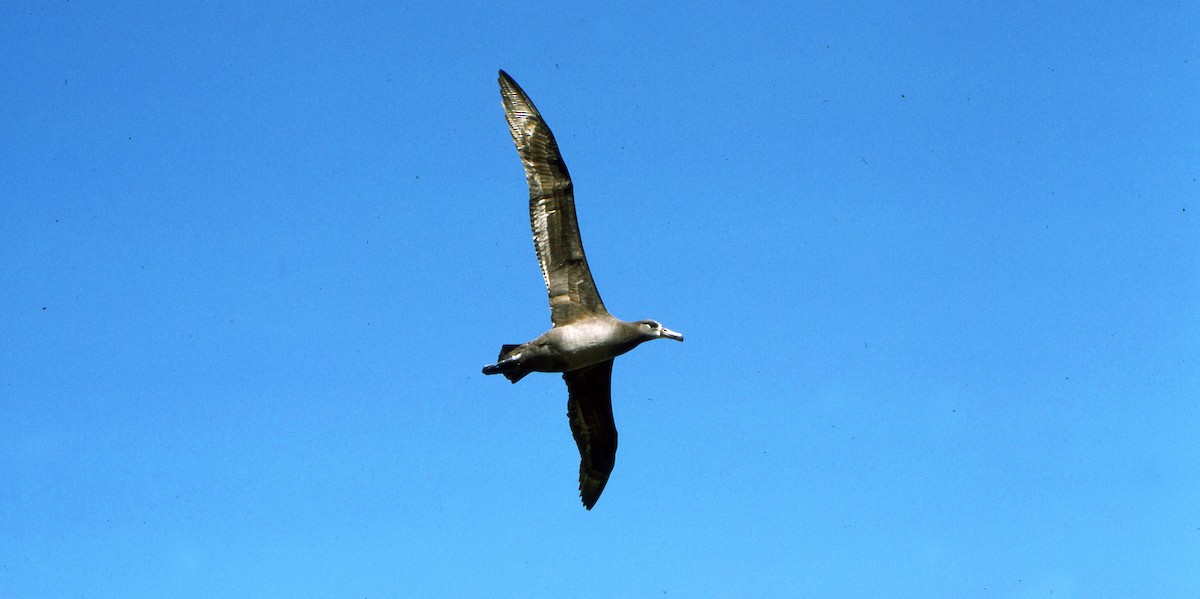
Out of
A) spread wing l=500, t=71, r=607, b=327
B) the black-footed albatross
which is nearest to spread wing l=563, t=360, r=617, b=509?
the black-footed albatross

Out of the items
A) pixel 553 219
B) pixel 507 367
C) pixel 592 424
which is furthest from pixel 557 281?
A: pixel 592 424

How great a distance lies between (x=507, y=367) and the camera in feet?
79.3

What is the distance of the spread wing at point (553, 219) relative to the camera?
24.4 m

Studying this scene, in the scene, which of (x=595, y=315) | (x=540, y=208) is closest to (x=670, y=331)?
(x=595, y=315)

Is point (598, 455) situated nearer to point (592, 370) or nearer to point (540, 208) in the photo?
point (592, 370)

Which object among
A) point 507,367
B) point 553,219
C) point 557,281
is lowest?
point 507,367

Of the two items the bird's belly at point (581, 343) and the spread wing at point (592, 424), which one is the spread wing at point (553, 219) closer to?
the bird's belly at point (581, 343)

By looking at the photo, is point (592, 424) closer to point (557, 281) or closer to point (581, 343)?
point (581, 343)

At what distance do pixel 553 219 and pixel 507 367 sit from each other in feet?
7.97

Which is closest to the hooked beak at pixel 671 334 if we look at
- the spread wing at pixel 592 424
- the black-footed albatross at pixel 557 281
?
the black-footed albatross at pixel 557 281

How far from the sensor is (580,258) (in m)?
24.5

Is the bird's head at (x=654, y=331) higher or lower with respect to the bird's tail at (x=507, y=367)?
higher

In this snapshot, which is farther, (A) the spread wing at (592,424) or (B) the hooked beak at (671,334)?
(A) the spread wing at (592,424)

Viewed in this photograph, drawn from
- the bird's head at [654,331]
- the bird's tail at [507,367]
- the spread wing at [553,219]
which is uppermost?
the spread wing at [553,219]
